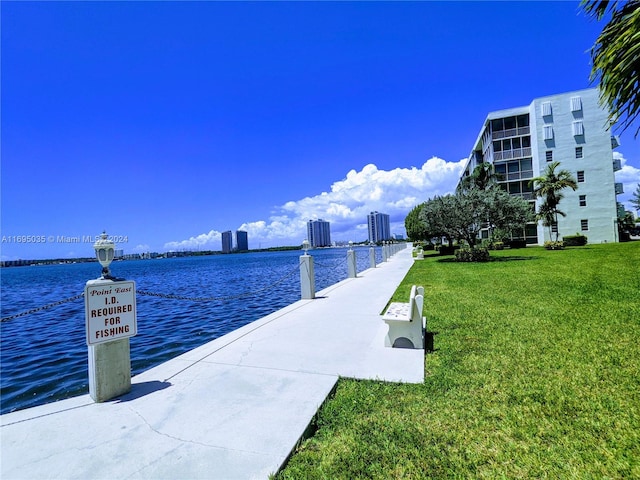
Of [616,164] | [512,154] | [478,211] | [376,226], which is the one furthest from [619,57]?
[376,226]

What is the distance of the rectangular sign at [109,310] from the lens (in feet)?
11.7

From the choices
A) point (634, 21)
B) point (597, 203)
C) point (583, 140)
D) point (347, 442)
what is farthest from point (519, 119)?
point (347, 442)

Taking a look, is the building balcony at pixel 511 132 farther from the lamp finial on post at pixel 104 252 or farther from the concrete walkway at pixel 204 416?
Result: the lamp finial on post at pixel 104 252

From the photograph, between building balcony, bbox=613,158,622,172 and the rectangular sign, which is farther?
building balcony, bbox=613,158,622,172

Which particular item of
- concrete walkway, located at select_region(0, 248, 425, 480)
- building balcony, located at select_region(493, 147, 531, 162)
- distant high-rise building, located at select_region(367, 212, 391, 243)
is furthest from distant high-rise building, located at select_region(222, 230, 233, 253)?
concrete walkway, located at select_region(0, 248, 425, 480)

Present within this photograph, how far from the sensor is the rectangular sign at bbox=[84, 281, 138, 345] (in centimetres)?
358

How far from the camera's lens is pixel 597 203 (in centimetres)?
3556

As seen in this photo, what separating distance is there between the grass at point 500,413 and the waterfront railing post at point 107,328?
2.50m

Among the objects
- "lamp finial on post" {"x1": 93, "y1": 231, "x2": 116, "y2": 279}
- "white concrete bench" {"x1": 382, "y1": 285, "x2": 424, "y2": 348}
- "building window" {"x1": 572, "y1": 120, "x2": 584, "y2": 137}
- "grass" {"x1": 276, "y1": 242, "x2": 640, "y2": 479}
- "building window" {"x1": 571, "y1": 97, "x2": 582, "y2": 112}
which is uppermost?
"building window" {"x1": 571, "y1": 97, "x2": 582, "y2": 112}

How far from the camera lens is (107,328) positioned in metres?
3.72

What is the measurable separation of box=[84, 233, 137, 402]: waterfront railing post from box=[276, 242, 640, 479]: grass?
98.3 inches

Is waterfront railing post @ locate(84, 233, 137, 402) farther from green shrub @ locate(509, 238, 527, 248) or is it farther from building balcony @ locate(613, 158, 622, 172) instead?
building balcony @ locate(613, 158, 622, 172)

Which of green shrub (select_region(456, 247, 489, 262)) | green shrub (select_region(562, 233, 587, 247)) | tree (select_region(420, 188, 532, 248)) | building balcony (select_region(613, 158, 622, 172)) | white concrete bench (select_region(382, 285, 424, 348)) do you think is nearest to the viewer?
white concrete bench (select_region(382, 285, 424, 348))

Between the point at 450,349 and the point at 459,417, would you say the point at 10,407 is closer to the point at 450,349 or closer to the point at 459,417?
the point at 459,417
